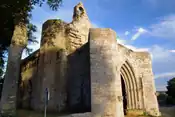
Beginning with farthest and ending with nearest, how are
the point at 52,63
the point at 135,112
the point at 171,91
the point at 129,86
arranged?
the point at 171,91
the point at 129,86
the point at 52,63
the point at 135,112

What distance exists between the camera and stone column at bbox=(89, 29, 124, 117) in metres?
12.1

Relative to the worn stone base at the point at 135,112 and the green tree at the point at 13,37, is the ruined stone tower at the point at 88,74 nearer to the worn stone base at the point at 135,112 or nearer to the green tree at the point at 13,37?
the worn stone base at the point at 135,112

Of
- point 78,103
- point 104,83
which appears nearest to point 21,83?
point 78,103

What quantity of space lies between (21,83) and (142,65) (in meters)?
11.9

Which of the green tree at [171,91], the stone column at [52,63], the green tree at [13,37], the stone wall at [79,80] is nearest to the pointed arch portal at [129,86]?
the stone wall at [79,80]

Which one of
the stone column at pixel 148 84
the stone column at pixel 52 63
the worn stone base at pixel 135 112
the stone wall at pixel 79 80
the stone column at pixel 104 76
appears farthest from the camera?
the stone column at pixel 148 84

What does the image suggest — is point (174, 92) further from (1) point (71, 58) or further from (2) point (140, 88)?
(1) point (71, 58)

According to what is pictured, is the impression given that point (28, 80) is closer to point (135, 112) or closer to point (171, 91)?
point (135, 112)

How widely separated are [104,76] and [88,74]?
87.2 inches

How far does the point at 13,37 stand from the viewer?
14641mm

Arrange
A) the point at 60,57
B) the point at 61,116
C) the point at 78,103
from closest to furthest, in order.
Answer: the point at 61,116
the point at 78,103
the point at 60,57

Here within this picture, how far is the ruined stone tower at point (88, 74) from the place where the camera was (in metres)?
12.6

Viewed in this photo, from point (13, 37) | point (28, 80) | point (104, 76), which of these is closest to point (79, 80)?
point (104, 76)

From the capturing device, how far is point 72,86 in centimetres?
1546
